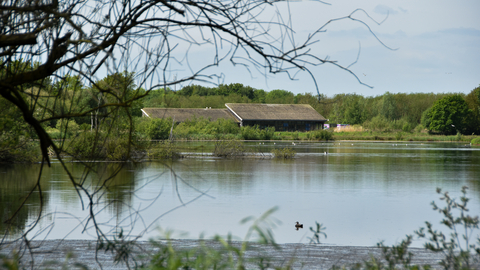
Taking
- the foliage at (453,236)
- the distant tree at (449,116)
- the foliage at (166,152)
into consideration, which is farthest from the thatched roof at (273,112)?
the foliage at (453,236)

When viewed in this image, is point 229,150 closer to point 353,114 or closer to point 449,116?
point 449,116

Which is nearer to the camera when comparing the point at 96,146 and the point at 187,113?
the point at 96,146

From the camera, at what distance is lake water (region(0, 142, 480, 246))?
7832 mm

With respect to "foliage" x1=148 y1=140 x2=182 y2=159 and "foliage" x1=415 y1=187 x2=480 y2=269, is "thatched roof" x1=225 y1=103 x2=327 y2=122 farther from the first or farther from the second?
"foliage" x1=415 y1=187 x2=480 y2=269

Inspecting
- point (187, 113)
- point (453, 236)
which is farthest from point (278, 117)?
point (453, 236)

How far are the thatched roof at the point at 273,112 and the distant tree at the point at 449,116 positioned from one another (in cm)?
1561

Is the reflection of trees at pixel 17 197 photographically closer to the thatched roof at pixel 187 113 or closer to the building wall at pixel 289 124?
the thatched roof at pixel 187 113

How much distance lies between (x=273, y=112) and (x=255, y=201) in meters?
50.8

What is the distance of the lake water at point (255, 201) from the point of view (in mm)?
7832

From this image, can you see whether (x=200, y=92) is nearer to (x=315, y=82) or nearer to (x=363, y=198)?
(x=363, y=198)

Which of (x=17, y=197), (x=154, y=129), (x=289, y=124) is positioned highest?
Result: (x=289, y=124)

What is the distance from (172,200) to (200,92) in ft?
245

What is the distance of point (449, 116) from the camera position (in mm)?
61781

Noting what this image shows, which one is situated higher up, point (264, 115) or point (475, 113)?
point (475, 113)
